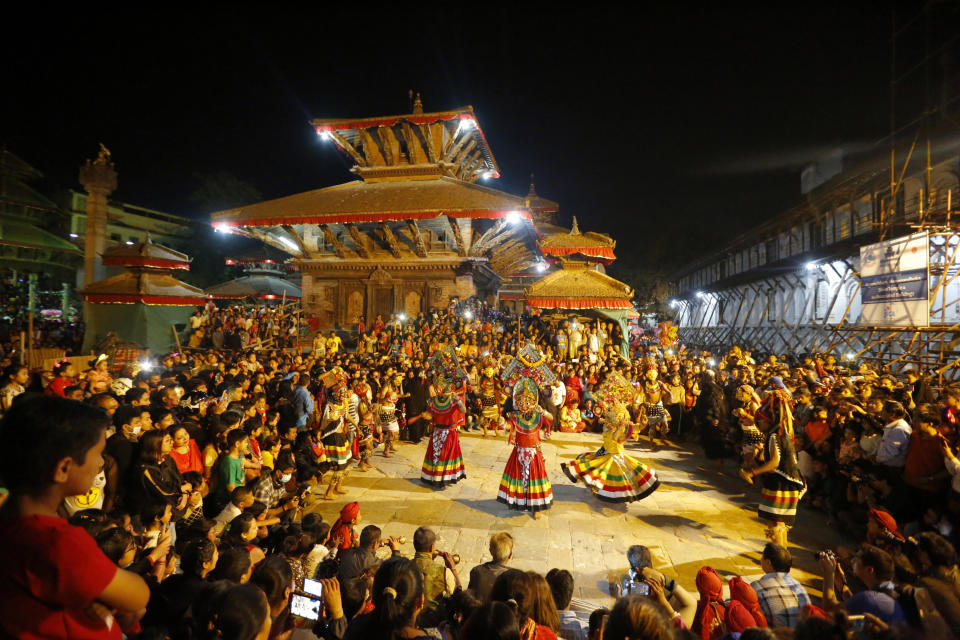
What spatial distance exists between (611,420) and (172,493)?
212 inches

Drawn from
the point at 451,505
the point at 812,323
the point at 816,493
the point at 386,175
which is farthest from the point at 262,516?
A: the point at 812,323

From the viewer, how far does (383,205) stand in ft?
54.2

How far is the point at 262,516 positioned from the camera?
4.39 metres

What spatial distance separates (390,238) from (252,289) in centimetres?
878

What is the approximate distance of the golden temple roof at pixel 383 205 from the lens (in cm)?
1529

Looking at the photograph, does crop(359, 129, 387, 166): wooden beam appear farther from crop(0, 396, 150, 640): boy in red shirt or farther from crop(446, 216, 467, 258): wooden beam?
crop(0, 396, 150, 640): boy in red shirt

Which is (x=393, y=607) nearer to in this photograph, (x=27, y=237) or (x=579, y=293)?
(x=579, y=293)

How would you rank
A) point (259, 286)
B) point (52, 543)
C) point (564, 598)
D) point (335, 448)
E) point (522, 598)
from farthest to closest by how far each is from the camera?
point (259, 286) < point (335, 448) < point (564, 598) < point (522, 598) < point (52, 543)

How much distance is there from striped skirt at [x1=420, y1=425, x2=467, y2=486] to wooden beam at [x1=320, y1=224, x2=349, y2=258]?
13544 mm

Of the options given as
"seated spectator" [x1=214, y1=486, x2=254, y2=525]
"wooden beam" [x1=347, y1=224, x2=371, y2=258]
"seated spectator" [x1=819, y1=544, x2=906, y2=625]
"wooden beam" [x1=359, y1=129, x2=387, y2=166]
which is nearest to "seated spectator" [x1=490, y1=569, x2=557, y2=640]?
"seated spectator" [x1=819, y1=544, x2=906, y2=625]

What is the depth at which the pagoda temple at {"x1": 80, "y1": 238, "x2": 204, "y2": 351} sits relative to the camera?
414 inches

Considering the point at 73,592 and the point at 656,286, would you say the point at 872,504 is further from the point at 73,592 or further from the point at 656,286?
the point at 656,286

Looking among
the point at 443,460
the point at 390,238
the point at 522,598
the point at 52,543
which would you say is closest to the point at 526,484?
the point at 443,460

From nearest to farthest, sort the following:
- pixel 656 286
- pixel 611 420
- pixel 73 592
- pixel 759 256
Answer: pixel 73 592 < pixel 611 420 < pixel 759 256 < pixel 656 286
